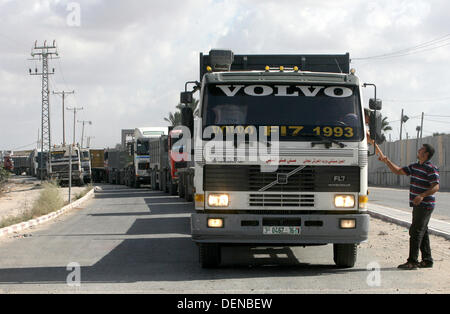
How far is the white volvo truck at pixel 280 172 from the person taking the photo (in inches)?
354

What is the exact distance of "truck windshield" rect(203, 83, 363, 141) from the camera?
365 inches

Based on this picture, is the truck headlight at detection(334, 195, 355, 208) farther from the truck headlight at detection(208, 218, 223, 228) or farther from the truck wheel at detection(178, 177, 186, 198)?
the truck wheel at detection(178, 177, 186, 198)

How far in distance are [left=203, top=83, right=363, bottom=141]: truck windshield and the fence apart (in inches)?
1383

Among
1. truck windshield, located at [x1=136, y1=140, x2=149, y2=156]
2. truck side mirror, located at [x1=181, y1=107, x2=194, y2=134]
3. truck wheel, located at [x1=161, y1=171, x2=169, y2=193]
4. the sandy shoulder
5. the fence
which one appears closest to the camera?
truck side mirror, located at [x1=181, y1=107, x2=194, y2=134]

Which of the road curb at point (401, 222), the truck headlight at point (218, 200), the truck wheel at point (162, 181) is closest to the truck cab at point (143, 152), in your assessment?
the truck wheel at point (162, 181)

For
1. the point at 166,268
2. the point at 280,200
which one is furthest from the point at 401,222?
the point at 166,268

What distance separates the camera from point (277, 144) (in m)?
9.13

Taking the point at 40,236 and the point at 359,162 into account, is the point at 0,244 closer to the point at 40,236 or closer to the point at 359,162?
the point at 40,236

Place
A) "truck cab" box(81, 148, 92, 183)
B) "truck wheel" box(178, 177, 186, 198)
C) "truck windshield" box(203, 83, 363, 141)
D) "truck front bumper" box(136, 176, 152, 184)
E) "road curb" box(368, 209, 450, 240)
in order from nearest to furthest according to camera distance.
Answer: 1. "truck windshield" box(203, 83, 363, 141)
2. "road curb" box(368, 209, 450, 240)
3. "truck wheel" box(178, 177, 186, 198)
4. "truck front bumper" box(136, 176, 152, 184)
5. "truck cab" box(81, 148, 92, 183)

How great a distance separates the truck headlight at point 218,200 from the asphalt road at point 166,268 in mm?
1007

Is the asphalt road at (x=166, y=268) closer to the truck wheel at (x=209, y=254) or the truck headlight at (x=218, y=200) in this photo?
the truck wheel at (x=209, y=254)

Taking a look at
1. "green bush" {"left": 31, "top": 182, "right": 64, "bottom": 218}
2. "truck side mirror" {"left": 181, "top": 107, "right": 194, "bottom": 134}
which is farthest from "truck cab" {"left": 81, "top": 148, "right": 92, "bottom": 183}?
"truck side mirror" {"left": 181, "top": 107, "right": 194, "bottom": 134}
